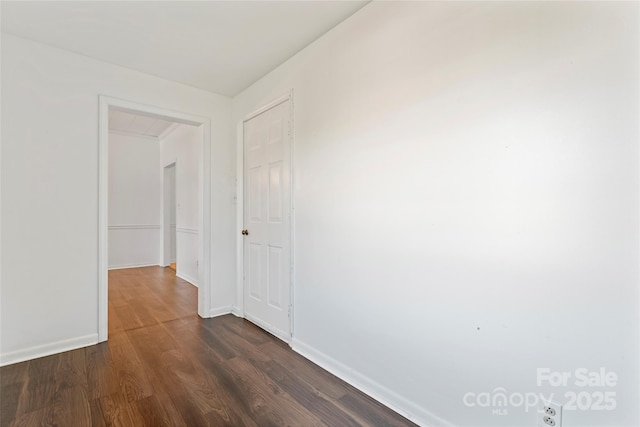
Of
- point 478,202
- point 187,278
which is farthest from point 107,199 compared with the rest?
point 478,202

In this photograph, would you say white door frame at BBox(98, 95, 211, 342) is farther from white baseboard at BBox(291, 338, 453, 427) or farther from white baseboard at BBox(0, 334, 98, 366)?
white baseboard at BBox(291, 338, 453, 427)

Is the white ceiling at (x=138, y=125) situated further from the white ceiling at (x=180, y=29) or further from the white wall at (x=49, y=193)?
the white ceiling at (x=180, y=29)

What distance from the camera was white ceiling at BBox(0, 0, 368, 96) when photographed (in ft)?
5.95

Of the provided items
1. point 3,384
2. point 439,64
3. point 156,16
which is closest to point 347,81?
point 439,64

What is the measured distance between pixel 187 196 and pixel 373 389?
13.8 ft

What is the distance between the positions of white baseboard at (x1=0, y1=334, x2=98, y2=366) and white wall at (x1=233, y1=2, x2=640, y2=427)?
6.53ft

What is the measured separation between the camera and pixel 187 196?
15.6 feet

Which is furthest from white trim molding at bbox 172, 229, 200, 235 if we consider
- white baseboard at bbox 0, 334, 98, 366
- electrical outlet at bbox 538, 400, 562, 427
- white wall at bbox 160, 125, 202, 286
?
electrical outlet at bbox 538, 400, 562, 427

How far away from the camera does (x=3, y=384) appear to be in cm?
181

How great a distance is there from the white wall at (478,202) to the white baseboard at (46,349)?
1.99 m

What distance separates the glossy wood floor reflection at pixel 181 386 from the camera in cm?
153

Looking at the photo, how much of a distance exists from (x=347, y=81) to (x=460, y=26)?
744 mm

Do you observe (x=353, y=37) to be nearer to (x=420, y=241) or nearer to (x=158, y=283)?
(x=420, y=241)

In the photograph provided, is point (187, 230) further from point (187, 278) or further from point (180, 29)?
point (180, 29)
